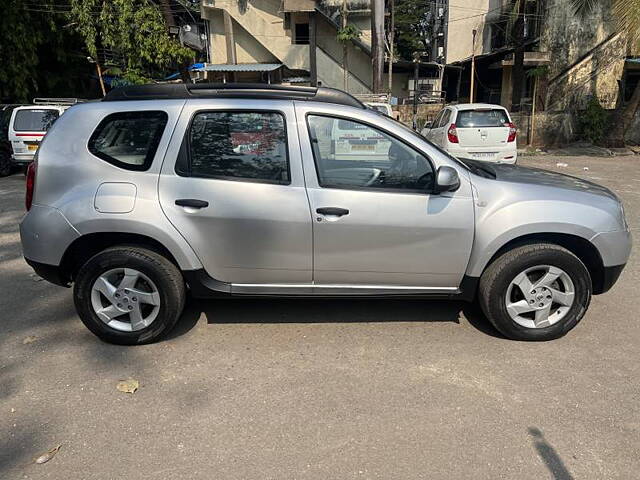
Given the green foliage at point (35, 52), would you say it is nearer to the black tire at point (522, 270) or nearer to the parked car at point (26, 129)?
the parked car at point (26, 129)

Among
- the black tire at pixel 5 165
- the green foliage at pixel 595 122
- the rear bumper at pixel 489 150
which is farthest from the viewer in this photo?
the green foliage at pixel 595 122

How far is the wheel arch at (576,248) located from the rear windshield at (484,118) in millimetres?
8000

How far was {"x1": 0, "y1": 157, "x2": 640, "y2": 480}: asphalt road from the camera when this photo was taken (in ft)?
8.39

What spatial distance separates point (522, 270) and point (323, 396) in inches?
67.3

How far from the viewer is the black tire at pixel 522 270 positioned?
3.55 m

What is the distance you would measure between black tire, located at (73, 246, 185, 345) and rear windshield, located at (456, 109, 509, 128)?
362 inches

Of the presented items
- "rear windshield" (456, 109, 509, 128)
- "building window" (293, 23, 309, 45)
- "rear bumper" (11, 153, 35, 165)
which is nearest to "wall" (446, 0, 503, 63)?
"building window" (293, 23, 309, 45)

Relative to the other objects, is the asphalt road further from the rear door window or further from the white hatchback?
the white hatchback

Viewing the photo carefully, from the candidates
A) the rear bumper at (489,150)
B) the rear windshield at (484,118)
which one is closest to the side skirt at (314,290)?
the rear bumper at (489,150)

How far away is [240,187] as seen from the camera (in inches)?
137

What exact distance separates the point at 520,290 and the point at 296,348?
1722mm

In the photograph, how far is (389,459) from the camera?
2570 mm

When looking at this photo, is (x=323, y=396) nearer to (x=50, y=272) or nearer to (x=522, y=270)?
(x=522, y=270)

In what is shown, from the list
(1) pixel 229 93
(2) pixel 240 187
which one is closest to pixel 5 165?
(1) pixel 229 93
